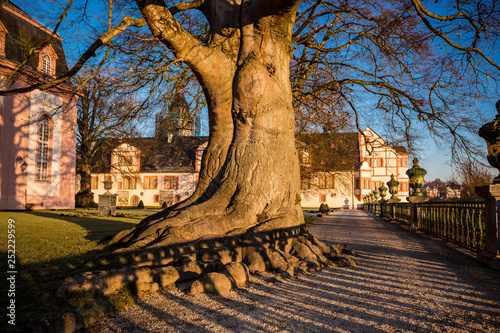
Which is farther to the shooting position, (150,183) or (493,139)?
(150,183)

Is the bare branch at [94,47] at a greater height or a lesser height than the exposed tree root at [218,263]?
greater

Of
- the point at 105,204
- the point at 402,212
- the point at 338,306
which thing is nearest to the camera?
the point at 338,306

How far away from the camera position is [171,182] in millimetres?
49312

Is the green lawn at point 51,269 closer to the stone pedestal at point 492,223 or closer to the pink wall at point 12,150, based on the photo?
the stone pedestal at point 492,223

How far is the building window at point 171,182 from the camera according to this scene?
1938 inches

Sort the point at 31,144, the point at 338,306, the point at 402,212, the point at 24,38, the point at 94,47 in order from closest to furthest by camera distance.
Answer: the point at 338,306, the point at 94,47, the point at 24,38, the point at 402,212, the point at 31,144

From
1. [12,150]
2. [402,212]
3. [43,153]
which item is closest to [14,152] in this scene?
[12,150]

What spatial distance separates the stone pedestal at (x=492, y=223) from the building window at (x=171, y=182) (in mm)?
46296

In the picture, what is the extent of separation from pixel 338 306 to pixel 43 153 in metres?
26.0

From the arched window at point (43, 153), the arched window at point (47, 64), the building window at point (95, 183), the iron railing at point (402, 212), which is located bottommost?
the iron railing at point (402, 212)

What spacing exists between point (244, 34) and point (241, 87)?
1.34 metres

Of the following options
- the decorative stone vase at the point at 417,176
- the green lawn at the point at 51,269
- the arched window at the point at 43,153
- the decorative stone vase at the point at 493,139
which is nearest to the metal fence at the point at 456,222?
the decorative stone vase at the point at 417,176

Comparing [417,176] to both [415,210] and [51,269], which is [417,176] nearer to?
[415,210]

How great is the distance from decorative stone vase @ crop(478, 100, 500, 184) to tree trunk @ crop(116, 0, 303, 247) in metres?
3.41
